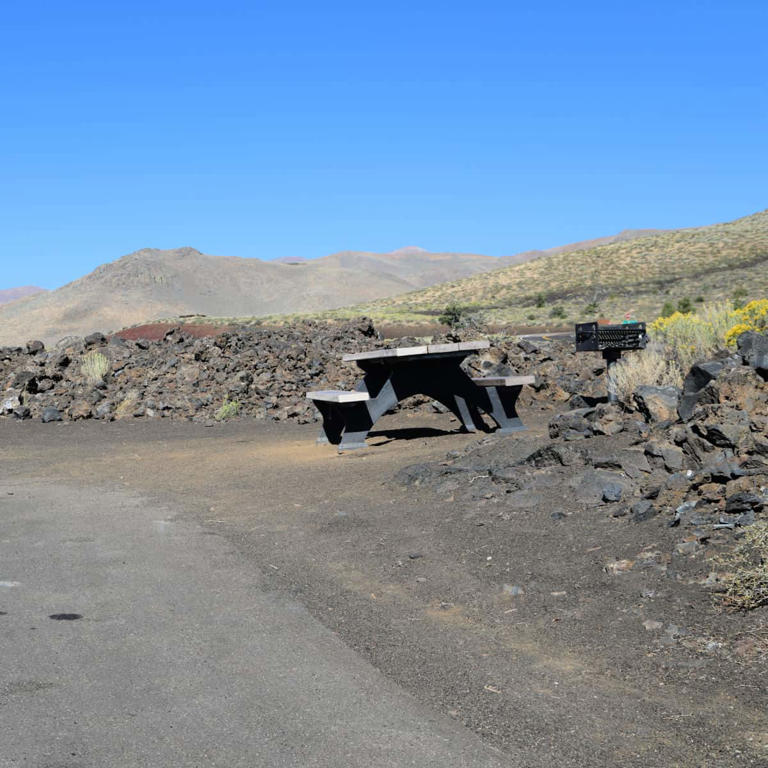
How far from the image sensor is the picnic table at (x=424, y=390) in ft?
40.6

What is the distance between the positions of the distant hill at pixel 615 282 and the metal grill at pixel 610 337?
114 feet

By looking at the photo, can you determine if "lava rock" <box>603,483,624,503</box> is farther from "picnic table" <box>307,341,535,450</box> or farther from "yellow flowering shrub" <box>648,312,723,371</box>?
"yellow flowering shrub" <box>648,312,723,371</box>

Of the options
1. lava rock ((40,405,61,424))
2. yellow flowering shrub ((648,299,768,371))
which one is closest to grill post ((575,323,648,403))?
yellow flowering shrub ((648,299,768,371))

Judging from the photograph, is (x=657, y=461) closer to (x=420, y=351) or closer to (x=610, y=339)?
(x=610, y=339)

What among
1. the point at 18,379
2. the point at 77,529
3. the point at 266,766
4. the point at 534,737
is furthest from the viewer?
the point at 18,379

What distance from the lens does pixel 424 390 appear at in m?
12.9

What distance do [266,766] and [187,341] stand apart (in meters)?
19.7

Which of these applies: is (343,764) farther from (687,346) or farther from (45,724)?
(687,346)

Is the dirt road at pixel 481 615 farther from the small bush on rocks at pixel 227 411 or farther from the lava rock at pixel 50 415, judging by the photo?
the lava rock at pixel 50 415

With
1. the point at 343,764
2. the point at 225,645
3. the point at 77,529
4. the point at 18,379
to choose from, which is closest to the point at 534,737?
the point at 343,764

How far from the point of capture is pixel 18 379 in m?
21.2

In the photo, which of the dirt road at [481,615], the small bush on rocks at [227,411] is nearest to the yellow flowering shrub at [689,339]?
the dirt road at [481,615]

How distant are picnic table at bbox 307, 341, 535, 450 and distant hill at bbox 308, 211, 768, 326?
34115 mm

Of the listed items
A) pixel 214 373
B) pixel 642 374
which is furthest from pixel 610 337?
pixel 214 373
